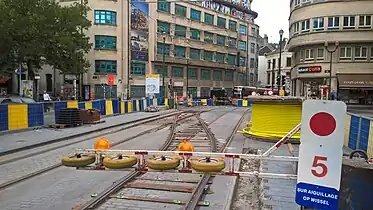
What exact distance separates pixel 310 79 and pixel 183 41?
24.9 meters

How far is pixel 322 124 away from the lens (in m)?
3.52

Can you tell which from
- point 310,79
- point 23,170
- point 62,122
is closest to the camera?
point 23,170

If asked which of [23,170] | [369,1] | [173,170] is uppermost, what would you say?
[369,1]

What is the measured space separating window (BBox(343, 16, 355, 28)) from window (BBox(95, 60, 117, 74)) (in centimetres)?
3076

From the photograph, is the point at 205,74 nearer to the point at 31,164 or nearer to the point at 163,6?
the point at 163,6

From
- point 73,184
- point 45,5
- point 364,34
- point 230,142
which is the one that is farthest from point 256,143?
point 364,34

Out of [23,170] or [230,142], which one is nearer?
[23,170]

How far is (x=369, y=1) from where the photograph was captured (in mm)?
41969

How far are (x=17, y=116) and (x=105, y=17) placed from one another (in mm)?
37483

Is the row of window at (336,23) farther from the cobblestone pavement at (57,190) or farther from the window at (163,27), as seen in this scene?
the cobblestone pavement at (57,190)

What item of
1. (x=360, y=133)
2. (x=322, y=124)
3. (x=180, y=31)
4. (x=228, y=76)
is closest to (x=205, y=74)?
(x=228, y=76)

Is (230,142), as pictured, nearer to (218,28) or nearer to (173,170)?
(173,170)

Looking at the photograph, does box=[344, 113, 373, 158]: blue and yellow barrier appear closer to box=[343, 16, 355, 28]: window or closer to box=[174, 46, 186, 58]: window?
box=[343, 16, 355, 28]: window

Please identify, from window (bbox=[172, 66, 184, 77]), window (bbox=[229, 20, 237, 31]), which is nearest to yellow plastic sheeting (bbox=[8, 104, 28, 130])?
window (bbox=[172, 66, 184, 77])
